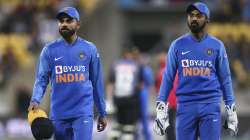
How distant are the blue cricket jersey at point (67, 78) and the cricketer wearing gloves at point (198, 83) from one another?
874 millimetres

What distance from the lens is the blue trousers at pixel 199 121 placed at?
886cm

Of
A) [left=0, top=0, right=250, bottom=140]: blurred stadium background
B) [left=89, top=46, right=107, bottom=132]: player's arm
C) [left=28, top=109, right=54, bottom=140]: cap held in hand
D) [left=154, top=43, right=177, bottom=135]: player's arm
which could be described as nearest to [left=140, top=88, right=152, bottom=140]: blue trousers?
[left=0, top=0, right=250, bottom=140]: blurred stadium background

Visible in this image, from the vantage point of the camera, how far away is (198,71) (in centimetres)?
893

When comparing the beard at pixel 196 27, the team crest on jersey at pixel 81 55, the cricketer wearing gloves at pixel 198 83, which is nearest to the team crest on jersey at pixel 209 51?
the cricketer wearing gloves at pixel 198 83

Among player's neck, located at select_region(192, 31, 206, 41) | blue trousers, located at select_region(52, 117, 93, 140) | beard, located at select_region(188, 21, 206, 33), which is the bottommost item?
blue trousers, located at select_region(52, 117, 93, 140)

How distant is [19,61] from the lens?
21609mm

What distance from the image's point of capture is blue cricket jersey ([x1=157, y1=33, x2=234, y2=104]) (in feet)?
29.3

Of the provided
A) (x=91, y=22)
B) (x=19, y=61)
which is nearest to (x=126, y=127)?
(x=19, y=61)

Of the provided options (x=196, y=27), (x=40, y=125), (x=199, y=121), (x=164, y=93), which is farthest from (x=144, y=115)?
(x=40, y=125)

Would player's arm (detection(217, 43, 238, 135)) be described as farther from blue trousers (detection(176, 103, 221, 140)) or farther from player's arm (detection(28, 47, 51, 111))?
player's arm (detection(28, 47, 51, 111))

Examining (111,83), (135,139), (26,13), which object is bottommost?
(135,139)

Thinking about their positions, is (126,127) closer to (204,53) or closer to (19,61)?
(204,53)

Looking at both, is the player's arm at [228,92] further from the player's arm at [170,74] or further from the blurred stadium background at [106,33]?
the blurred stadium background at [106,33]

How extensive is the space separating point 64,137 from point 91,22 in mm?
15350
